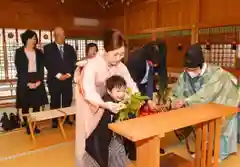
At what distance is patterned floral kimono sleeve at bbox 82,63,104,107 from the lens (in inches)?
57.9

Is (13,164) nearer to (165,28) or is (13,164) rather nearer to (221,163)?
(221,163)

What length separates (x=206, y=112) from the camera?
1668 mm

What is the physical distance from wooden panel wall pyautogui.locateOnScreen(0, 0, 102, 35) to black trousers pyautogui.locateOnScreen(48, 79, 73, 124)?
5.73 feet

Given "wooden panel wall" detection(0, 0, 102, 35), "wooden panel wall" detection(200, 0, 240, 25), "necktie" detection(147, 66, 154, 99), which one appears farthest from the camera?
"wooden panel wall" detection(0, 0, 102, 35)

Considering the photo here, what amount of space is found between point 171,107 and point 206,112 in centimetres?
44

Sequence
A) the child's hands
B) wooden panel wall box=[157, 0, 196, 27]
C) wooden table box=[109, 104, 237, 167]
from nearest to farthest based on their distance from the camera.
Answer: wooden table box=[109, 104, 237, 167] < the child's hands < wooden panel wall box=[157, 0, 196, 27]

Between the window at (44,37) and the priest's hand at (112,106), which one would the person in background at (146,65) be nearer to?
the priest's hand at (112,106)

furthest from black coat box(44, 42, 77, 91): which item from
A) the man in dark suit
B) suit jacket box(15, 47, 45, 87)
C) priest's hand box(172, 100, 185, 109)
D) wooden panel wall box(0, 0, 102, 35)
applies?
priest's hand box(172, 100, 185, 109)

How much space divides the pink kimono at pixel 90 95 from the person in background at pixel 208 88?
Result: 2.44 feet

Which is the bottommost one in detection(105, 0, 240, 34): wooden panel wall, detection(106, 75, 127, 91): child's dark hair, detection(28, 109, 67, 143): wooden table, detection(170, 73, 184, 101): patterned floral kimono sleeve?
detection(28, 109, 67, 143): wooden table

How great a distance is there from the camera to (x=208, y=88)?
2119 millimetres

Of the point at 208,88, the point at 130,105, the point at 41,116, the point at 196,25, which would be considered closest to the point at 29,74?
the point at 41,116

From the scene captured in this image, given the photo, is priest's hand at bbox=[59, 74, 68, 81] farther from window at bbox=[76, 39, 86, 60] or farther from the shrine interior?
window at bbox=[76, 39, 86, 60]

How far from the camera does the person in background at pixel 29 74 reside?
9.80 feet
